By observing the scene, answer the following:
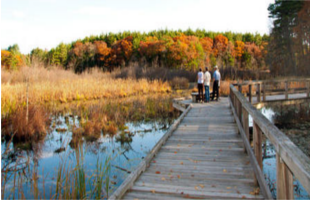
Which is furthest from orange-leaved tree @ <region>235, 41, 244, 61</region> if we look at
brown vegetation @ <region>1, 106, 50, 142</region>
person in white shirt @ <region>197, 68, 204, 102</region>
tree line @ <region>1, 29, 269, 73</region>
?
brown vegetation @ <region>1, 106, 50, 142</region>

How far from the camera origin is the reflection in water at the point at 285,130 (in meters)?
4.71

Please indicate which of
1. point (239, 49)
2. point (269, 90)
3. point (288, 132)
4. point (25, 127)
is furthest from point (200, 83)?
point (239, 49)

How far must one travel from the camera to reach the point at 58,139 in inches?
294

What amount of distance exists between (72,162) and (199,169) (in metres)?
2.80

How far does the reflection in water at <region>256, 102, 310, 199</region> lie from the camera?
471 centimetres

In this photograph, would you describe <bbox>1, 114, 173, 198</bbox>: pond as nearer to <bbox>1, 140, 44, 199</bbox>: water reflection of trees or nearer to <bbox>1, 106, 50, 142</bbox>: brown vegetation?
<bbox>1, 140, 44, 199</bbox>: water reflection of trees

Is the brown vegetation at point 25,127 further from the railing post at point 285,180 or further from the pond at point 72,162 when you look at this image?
the railing post at point 285,180

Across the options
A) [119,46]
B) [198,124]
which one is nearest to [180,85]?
[198,124]

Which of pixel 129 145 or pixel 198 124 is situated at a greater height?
pixel 198 124

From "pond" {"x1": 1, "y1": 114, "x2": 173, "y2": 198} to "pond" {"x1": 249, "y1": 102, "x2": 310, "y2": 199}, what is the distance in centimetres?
271

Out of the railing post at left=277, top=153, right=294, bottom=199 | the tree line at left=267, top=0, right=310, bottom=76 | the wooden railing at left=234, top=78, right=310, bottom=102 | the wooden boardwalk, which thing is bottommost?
the wooden boardwalk

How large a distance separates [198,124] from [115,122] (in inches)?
128

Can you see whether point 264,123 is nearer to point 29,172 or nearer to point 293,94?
point 29,172

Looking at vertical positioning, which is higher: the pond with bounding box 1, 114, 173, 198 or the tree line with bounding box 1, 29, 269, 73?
the tree line with bounding box 1, 29, 269, 73
